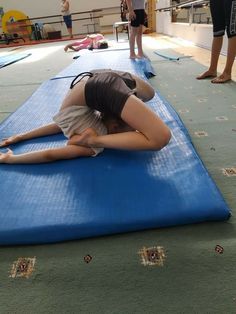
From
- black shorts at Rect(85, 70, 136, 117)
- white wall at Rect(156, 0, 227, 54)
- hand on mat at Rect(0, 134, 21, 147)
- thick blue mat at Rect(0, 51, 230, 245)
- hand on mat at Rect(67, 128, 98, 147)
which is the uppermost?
black shorts at Rect(85, 70, 136, 117)

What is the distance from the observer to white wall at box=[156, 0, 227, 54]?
15.3 feet

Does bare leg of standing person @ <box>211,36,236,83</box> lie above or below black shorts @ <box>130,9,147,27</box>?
below

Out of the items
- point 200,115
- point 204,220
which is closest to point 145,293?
point 204,220

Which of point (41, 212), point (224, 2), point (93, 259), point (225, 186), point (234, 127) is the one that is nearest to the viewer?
point (93, 259)

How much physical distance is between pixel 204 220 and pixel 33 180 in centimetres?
70

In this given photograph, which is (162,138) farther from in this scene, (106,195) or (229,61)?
(229,61)

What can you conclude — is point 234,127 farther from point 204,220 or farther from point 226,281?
point 226,281

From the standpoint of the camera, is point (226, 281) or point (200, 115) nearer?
point (226, 281)

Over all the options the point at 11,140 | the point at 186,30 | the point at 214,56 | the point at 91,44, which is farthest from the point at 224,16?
the point at 186,30

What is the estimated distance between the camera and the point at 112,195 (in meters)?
1.08

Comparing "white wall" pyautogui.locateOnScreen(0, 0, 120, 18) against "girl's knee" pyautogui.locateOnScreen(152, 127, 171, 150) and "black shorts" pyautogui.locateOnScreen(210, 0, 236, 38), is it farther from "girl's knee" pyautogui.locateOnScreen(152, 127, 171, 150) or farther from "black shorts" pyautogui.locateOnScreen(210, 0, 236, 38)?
"girl's knee" pyautogui.locateOnScreen(152, 127, 171, 150)

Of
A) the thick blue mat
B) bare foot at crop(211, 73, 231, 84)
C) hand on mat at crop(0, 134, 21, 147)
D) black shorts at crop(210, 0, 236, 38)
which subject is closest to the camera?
the thick blue mat

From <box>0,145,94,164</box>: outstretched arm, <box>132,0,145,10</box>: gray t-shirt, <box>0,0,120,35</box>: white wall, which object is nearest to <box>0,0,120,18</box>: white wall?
<box>0,0,120,35</box>: white wall

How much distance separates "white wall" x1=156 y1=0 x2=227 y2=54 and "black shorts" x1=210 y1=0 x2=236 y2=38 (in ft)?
4.63
